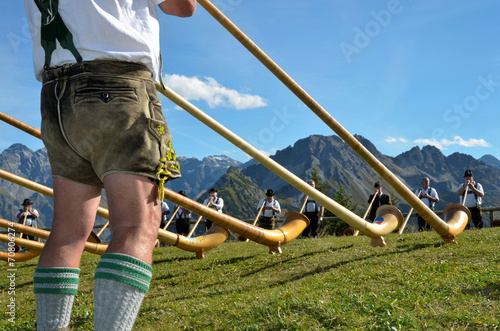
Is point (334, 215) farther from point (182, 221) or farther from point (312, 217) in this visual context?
point (182, 221)

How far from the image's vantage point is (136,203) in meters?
1.91

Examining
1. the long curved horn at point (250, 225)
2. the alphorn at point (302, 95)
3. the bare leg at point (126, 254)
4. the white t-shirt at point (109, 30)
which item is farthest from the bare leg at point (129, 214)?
the long curved horn at point (250, 225)

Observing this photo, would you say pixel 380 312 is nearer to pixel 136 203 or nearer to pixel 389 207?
pixel 136 203

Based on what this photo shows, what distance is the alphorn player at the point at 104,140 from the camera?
1.88m

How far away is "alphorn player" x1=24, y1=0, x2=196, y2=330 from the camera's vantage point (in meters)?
1.88

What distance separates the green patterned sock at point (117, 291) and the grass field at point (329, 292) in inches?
62.9

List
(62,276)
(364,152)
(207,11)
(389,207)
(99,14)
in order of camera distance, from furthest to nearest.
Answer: (389,207)
(364,152)
(207,11)
(62,276)
(99,14)

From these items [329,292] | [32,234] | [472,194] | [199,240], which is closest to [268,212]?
[472,194]

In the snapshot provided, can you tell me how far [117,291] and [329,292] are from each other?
A: 279 centimetres

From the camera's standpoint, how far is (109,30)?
204cm

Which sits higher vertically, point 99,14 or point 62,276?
point 99,14

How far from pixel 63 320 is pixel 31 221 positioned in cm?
1670

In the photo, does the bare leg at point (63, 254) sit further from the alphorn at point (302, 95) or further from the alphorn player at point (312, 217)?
the alphorn player at point (312, 217)

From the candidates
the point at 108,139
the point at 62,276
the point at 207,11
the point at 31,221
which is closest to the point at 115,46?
the point at 108,139
